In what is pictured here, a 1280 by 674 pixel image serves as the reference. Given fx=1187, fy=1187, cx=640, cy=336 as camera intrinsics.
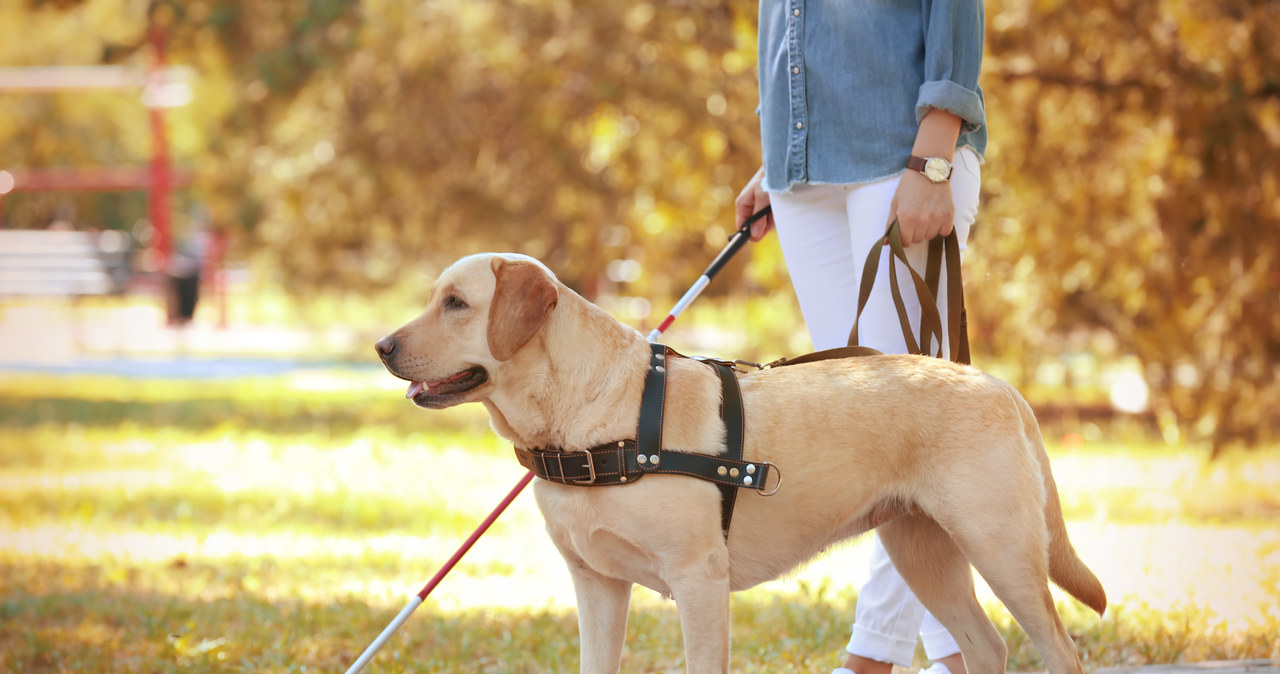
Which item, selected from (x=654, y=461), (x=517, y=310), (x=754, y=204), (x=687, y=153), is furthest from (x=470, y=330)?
(x=687, y=153)

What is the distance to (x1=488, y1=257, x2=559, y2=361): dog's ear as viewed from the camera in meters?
2.92

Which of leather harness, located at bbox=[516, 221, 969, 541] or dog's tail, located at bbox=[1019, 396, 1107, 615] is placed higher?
leather harness, located at bbox=[516, 221, 969, 541]

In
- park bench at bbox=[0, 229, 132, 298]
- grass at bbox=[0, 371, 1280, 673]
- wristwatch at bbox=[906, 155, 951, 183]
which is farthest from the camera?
park bench at bbox=[0, 229, 132, 298]

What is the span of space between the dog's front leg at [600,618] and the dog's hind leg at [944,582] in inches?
31.5

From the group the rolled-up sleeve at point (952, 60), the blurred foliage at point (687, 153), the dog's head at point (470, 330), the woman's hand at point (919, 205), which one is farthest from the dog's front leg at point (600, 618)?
the blurred foliage at point (687, 153)

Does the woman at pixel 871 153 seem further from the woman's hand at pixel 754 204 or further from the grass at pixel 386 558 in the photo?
the grass at pixel 386 558

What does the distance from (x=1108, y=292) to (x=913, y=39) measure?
23.4 feet

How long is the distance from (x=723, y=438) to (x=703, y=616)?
43cm

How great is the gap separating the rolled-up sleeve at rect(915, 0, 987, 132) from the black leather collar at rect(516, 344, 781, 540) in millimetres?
1036

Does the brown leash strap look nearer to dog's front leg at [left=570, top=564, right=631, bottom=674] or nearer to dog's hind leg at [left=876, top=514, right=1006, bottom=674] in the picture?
dog's hind leg at [left=876, top=514, right=1006, bottom=674]

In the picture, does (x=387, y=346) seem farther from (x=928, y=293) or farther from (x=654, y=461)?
(x=928, y=293)

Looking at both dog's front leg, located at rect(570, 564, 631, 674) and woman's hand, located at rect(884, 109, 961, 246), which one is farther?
woman's hand, located at rect(884, 109, 961, 246)

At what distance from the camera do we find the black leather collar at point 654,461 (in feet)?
9.36

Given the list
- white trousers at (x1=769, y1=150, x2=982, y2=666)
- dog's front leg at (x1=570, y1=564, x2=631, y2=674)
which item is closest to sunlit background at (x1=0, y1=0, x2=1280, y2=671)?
white trousers at (x1=769, y1=150, x2=982, y2=666)
